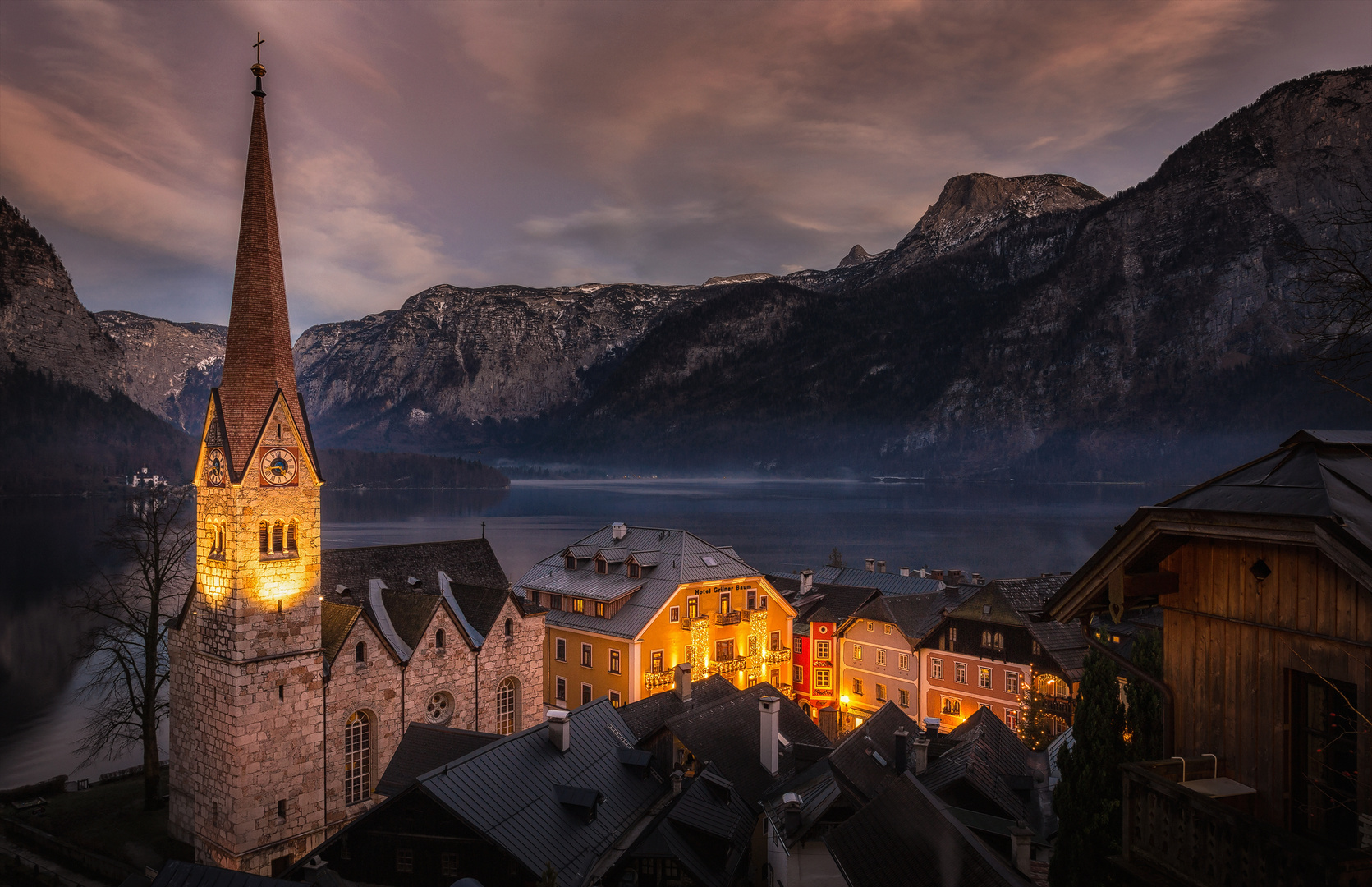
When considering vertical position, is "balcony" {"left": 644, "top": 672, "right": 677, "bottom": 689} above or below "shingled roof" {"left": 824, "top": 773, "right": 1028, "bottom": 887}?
below

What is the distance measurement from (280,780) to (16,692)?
60196 millimetres

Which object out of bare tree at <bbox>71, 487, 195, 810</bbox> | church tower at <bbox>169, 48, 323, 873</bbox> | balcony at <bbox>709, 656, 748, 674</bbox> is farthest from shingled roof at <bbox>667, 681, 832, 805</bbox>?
bare tree at <bbox>71, 487, 195, 810</bbox>

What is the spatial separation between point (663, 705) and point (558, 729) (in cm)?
1081

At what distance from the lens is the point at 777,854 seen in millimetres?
24859

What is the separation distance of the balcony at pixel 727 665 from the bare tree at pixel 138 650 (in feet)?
103

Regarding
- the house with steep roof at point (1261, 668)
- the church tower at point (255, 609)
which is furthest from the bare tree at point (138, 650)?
the house with steep roof at point (1261, 668)

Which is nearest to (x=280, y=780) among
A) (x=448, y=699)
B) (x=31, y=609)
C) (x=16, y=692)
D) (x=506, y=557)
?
(x=448, y=699)

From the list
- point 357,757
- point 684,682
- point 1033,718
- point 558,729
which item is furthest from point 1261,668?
point 1033,718

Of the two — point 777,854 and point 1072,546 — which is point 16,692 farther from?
point 1072,546

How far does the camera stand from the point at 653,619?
52.2 meters

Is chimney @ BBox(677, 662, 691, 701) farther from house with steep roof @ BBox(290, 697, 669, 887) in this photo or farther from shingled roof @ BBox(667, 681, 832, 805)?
house with steep roof @ BBox(290, 697, 669, 887)

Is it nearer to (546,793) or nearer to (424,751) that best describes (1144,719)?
(546,793)

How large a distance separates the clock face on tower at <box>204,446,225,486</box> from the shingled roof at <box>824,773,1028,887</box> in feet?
90.8

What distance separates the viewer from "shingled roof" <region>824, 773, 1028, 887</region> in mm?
17594
